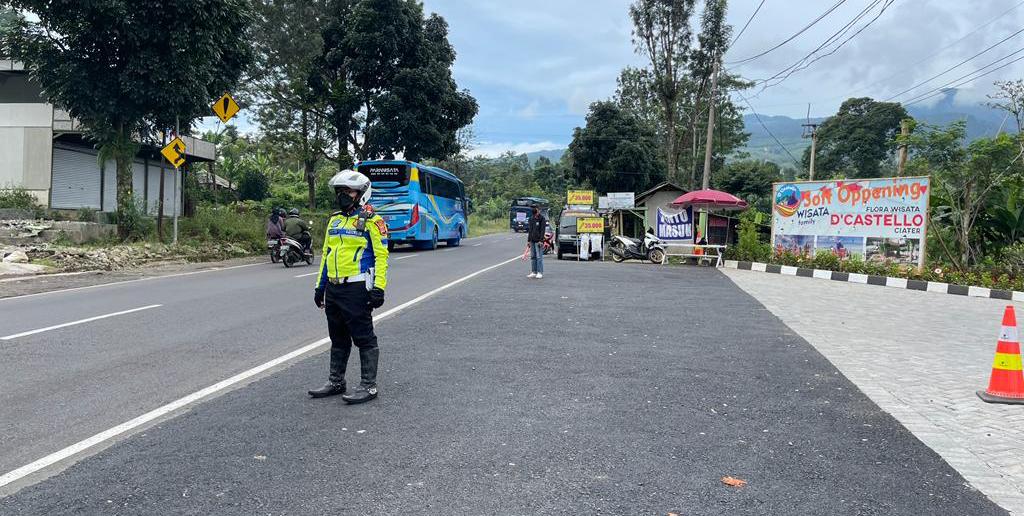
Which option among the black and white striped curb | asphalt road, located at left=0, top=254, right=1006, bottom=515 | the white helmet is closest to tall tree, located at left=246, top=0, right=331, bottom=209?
the black and white striped curb

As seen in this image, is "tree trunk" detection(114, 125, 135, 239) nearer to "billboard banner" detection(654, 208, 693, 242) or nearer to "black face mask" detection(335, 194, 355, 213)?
"billboard banner" detection(654, 208, 693, 242)

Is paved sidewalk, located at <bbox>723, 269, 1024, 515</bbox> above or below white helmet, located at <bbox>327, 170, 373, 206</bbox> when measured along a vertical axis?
below

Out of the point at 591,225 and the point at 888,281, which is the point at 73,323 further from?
the point at 591,225

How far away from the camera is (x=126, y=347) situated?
280 inches

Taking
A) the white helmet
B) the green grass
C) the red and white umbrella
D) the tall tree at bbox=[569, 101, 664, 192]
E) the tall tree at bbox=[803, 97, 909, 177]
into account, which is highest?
the tall tree at bbox=[803, 97, 909, 177]

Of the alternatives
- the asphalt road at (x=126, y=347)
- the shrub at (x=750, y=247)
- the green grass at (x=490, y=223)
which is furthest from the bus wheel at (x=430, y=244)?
the green grass at (x=490, y=223)

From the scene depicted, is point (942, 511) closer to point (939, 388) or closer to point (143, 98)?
point (939, 388)

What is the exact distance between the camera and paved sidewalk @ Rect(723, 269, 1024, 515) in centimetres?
446

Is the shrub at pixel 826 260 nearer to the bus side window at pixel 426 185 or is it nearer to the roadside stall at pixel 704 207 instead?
the roadside stall at pixel 704 207

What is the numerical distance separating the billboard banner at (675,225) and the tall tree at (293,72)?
1603cm

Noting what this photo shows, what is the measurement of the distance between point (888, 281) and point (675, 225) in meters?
7.88

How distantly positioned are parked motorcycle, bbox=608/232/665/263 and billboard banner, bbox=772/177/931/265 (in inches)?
157

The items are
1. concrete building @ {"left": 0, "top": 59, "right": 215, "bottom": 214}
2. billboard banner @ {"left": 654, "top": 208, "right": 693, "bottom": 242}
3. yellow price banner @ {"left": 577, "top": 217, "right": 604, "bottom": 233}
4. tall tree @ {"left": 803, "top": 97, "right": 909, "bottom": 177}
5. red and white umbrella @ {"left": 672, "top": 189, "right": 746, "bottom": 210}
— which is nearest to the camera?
red and white umbrella @ {"left": 672, "top": 189, "right": 746, "bottom": 210}

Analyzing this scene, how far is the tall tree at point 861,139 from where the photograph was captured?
65.2 metres
